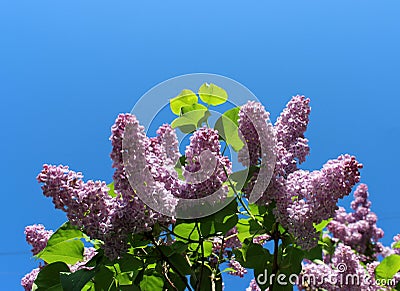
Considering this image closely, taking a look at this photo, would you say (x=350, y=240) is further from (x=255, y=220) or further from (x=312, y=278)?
(x=255, y=220)

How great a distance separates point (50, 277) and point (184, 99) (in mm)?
534

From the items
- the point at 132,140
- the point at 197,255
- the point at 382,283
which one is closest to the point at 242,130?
the point at 132,140

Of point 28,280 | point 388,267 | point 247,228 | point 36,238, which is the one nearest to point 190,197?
point 247,228

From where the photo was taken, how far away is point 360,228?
11.8 feet

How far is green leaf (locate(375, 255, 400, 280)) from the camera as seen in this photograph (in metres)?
1.73

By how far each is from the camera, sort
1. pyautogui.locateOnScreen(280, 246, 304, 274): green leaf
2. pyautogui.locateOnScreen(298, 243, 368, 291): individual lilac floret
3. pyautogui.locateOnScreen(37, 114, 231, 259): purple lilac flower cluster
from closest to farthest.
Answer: pyautogui.locateOnScreen(37, 114, 231, 259): purple lilac flower cluster
pyautogui.locateOnScreen(280, 246, 304, 274): green leaf
pyautogui.locateOnScreen(298, 243, 368, 291): individual lilac floret

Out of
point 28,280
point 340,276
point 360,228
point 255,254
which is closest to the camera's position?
point 255,254

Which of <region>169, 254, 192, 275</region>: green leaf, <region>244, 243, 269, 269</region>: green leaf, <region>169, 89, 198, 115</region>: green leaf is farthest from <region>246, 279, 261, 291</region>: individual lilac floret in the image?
<region>169, 89, 198, 115</region>: green leaf

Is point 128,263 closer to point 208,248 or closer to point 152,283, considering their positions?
point 152,283

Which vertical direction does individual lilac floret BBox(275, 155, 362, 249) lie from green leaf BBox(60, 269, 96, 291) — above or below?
above

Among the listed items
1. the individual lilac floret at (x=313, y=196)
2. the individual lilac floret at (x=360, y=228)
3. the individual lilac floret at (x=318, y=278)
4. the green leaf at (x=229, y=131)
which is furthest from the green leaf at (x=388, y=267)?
the individual lilac floret at (x=360, y=228)

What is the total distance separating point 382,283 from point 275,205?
101cm

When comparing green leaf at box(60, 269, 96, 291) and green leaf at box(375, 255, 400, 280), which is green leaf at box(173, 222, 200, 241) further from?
green leaf at box(375, 255, 400, 280)

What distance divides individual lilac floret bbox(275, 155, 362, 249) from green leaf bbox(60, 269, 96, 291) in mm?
411
